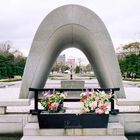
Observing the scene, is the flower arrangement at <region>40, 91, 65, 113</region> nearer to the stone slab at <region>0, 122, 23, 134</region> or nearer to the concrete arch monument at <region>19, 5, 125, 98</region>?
the stone slab at <region>0, 122, 23, 134</region>

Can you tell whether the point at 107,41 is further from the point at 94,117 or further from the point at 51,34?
the point at 94,117

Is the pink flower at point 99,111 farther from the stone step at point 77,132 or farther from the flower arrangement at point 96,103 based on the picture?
the stone step at point 77,132

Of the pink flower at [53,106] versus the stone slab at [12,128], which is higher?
the pink flower at [53,106]

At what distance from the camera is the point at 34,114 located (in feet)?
27.4

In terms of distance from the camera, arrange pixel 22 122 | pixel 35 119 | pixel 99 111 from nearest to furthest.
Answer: pixel 99 111
pixel 35 119
pixel 22 122

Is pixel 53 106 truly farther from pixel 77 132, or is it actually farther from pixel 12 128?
pixel 12 128

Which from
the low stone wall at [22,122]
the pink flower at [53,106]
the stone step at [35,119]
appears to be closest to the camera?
the pink flower at [53,106]

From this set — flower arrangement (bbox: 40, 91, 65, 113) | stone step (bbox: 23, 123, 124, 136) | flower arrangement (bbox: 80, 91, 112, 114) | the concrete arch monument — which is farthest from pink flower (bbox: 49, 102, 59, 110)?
the concrete arch monument

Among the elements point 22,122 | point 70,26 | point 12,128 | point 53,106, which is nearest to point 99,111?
point 53,106

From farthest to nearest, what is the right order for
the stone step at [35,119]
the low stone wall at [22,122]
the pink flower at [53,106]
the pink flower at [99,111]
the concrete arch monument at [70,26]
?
1. the concrete arch monument at [70,26]
2. the low stone wall at [22,122]
3. the stone step at [35,119]
4. the pink flower at [53,106]
5. the pink flower at [99,111]

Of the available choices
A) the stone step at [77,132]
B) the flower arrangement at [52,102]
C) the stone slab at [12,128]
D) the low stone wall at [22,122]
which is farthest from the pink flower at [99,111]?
the stone slab at [12,128]

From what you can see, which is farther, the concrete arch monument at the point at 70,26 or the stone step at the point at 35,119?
the concrete arch monument at the point at 70,26

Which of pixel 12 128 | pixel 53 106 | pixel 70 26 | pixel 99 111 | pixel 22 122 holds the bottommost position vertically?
pixel 12 128

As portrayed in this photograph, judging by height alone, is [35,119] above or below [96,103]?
below
